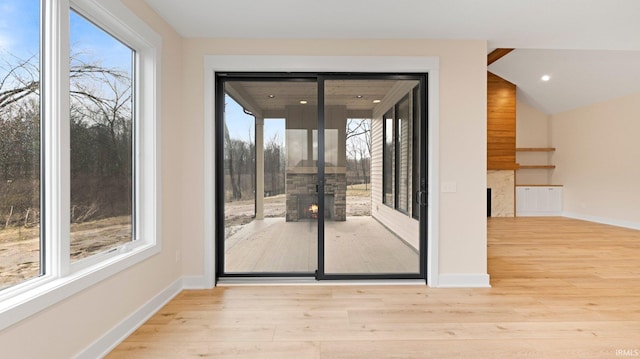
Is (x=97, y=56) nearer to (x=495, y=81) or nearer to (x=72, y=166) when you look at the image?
(x=72, y=166)

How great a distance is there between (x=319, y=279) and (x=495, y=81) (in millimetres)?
7419

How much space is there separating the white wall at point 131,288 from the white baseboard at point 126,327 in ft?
0.10

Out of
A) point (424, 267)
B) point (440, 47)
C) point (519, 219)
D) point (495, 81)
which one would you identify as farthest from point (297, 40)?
point (519, 219)

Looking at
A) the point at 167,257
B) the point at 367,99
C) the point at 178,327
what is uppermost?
the point at 367,99

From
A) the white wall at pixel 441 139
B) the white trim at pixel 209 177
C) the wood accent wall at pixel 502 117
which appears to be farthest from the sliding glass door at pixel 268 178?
the wood accent wall at pixel 502 117

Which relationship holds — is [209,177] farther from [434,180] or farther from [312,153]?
[434,180]

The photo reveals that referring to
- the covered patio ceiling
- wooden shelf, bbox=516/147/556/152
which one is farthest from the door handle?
wooden shelf, bbox=516/147/556/152

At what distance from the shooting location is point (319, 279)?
11.7 ft

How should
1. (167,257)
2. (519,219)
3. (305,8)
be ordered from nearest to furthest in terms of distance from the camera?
(305,8)
(167,257)
(519,219)

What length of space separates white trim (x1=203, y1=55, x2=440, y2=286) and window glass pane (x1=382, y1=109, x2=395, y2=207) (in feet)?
1.32

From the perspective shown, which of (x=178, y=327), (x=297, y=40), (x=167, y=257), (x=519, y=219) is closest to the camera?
(x=178, y=327)

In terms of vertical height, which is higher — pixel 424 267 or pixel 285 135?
pixel 285 135

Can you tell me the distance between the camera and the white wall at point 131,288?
1.73 metres

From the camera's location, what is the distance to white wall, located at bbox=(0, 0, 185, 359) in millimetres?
1729
